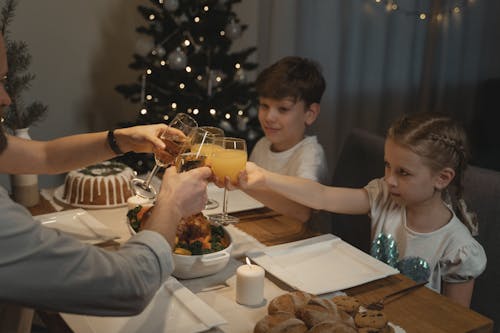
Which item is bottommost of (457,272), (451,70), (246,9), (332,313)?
(457,272)

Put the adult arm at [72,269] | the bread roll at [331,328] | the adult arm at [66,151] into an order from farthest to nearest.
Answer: the adult arm at [66,151]
the bread roll at [331,328]
the adult arm at [72,269]

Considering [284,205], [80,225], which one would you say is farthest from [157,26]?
[80,225]

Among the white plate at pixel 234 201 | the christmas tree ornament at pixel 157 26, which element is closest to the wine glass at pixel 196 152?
the white plate at pixel 234 201

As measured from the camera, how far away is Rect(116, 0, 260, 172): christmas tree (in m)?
3.16

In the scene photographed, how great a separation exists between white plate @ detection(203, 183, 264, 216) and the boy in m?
0.30

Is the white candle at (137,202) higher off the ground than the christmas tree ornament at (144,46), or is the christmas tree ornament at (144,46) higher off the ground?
the christmas tree ornament at (144,46)

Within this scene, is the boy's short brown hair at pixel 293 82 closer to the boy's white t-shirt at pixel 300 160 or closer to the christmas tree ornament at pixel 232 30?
the boy's white t-shirt at pixel 300 160

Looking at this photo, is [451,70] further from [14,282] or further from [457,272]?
[14,282]

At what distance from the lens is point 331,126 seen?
4016 mm

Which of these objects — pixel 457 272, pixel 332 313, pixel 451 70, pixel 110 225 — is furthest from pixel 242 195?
pixel 451 70

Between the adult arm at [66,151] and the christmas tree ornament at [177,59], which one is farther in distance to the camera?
the christmas tree ornament at [177,59]

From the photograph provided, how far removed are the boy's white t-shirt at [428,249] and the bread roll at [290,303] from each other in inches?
26.3

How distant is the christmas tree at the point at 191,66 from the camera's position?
316cm

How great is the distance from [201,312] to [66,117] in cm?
299
